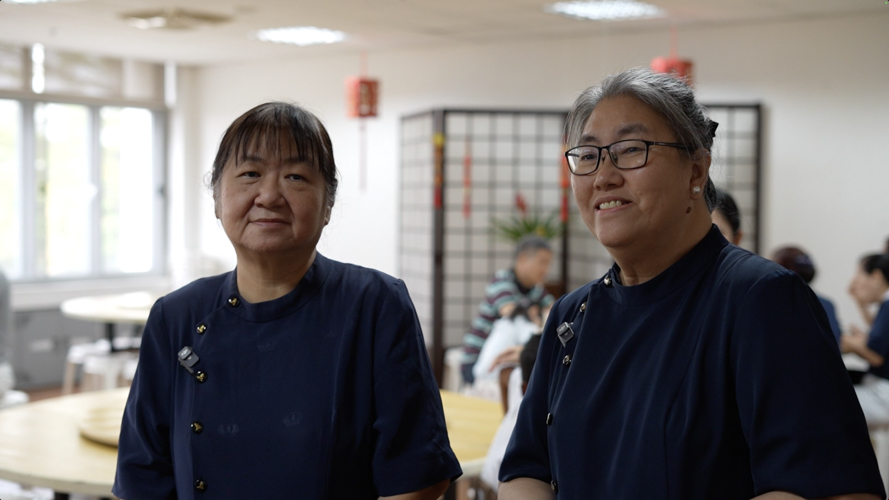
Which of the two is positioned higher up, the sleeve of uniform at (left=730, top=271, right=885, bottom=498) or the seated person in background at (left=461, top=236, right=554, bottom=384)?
the sleeve of uniform at (left=730, top=271, right=885, bottom=498)

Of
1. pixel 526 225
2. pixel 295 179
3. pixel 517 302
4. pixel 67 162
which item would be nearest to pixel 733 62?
pixel 526 225

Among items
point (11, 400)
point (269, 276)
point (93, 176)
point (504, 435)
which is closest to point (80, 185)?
point (93, 176)

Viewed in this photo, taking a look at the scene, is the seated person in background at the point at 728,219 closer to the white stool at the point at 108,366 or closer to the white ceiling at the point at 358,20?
the white ceiling at the point at 358,20

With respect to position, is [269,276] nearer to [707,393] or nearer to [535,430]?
[535,430]

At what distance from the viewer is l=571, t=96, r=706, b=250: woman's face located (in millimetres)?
1213

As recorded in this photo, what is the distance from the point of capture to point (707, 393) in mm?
1143

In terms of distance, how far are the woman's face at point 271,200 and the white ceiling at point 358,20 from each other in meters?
4.01

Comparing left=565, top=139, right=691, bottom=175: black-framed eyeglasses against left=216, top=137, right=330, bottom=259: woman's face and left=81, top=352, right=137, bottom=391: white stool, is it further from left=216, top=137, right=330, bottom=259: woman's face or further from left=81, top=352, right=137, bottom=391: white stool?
left=81, top=352, right=137, bottom=391: white stool

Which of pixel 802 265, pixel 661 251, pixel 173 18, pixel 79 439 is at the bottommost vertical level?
pixel 79 439

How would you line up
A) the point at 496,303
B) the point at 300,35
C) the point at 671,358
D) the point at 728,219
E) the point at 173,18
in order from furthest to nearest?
the point at 300,35 → the point at 173,18 → the point at 496,303 → the point at 728,219 → the point at 671,358

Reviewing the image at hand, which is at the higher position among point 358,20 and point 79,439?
point 358,20

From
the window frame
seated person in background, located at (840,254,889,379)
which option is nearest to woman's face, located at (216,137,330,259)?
seated person in background, located at (840,254,889,379)

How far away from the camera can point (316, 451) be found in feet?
4.59

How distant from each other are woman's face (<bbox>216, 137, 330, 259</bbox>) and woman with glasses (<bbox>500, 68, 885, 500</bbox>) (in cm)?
44
